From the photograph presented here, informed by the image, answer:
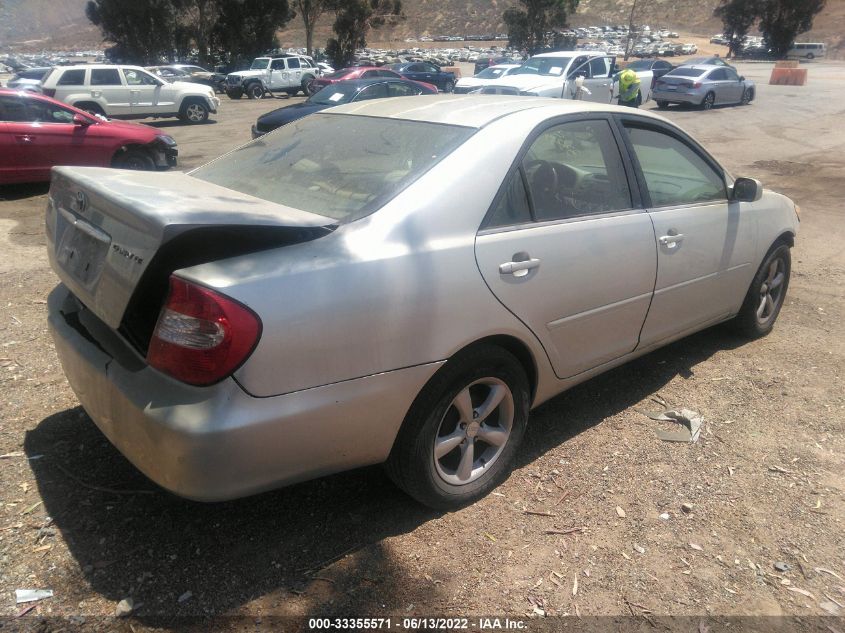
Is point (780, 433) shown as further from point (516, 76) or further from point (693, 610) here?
point (516, 76)

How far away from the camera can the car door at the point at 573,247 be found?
2846 mm

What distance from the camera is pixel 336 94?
13.7m

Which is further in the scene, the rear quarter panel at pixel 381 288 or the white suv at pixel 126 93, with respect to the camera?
the white suv at pixel 126 93

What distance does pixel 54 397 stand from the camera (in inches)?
146

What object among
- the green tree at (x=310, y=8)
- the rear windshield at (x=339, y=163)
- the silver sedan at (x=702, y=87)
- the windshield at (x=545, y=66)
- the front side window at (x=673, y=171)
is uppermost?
the green tree at (x=310, y=8)

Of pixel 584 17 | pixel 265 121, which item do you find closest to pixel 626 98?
pixel 265 121

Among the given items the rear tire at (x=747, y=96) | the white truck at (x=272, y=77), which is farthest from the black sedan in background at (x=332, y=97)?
the white truck at (x=272, y=77)

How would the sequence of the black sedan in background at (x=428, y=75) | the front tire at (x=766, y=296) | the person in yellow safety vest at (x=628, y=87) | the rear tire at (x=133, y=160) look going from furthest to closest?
the black sedan in background at (x=428, y=75) < the person in yellow safety vest at (x=628, y=87) < the rear tire at (x=133, y=160) < the front tire at (x=766, y=296)

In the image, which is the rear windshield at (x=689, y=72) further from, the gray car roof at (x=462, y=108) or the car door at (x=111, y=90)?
the gray car roof at (x=462, y=108)

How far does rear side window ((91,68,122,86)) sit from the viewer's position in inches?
758

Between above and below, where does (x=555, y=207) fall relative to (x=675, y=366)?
above

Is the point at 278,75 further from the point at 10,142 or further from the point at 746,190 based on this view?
the point at 746,190

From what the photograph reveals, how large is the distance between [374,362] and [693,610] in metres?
1.46

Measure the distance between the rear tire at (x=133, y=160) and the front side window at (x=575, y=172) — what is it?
28.1 ft
